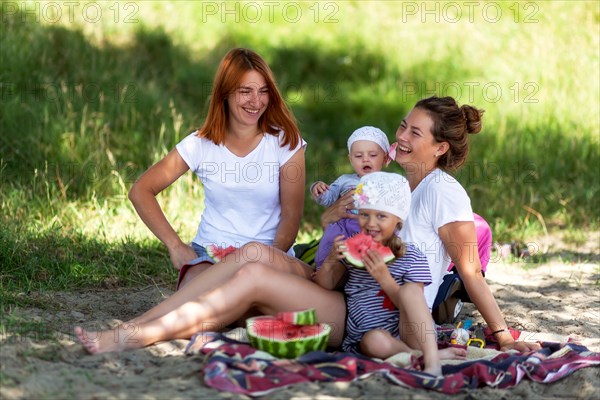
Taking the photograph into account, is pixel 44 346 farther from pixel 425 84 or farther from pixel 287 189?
pixel 425 84

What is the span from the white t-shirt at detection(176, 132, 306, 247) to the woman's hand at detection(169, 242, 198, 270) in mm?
134

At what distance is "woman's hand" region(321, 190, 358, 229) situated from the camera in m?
4.49

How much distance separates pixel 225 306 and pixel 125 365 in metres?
0.57

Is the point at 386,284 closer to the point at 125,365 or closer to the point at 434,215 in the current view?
the point at 434,215

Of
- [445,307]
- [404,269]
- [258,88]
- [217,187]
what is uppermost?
[258,88]

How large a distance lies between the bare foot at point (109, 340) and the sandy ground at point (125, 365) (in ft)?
0.17

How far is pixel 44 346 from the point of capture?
4223mm

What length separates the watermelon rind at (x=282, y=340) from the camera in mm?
4145

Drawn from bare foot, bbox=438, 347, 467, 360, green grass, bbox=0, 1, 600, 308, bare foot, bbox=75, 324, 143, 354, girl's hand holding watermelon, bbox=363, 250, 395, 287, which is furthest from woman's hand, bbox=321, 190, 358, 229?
green grass, bbox=0, 1, 600, 308

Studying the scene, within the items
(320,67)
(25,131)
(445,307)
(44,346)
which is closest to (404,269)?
(445,307)

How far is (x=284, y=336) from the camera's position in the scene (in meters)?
4.21

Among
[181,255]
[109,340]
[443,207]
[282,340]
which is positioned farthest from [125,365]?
[443,207]

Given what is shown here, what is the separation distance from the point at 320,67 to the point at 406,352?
734 cm

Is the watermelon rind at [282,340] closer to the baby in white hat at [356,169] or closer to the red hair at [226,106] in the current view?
the baby in white hat at [356,169]
